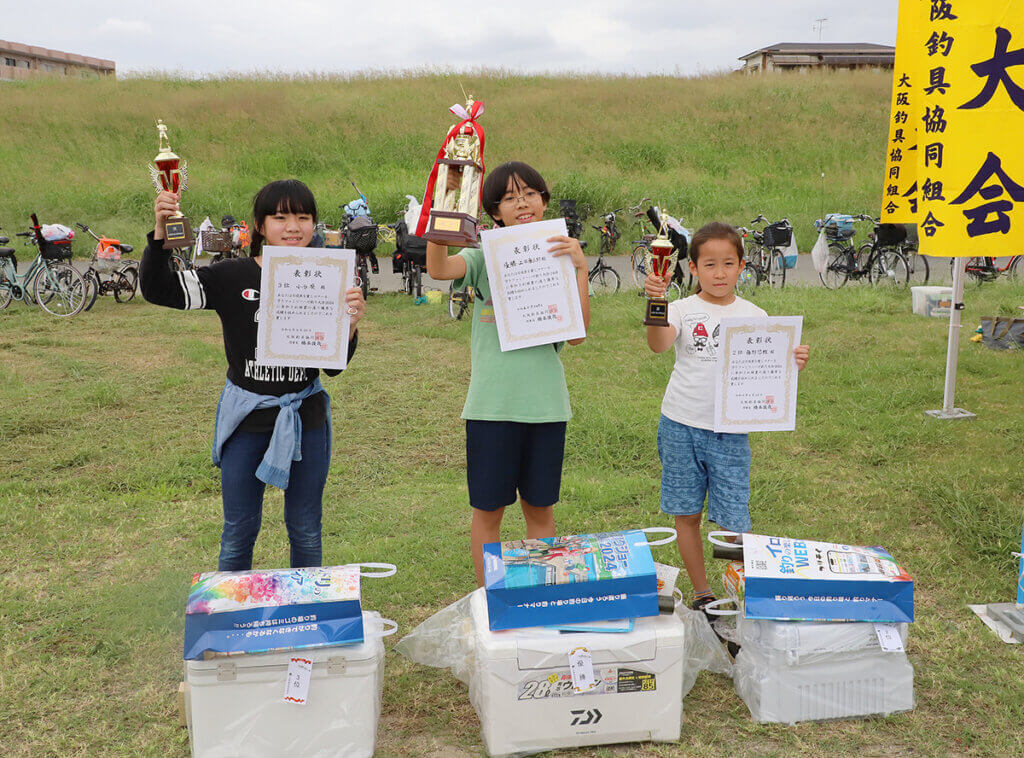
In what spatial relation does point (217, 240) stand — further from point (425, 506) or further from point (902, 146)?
point (902, 146)

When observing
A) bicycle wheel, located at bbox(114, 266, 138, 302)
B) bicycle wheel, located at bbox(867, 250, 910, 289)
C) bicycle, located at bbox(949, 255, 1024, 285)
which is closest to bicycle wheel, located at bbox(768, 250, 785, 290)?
bicycle wheel, located at bbox(867, 250, 910, 289)

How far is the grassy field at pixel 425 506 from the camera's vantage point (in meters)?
2.60

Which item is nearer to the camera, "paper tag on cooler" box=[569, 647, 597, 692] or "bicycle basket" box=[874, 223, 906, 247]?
"paper tag on cooler" box=[569, 647, 597, 692]

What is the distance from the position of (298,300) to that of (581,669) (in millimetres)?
1370

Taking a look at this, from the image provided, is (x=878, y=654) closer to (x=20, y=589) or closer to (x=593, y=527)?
(x=593, y=527)

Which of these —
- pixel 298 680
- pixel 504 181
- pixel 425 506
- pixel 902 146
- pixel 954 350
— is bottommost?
pixel 425 506

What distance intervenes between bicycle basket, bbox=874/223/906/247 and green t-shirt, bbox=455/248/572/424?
10.3 meters

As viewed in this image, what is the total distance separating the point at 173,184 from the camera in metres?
2.43

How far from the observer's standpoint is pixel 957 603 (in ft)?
10.8

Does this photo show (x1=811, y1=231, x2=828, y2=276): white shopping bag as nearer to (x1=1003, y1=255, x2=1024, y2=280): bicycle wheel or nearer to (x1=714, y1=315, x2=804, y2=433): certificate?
(x1=1003, y1=255, x2=1024, y2=280): bicycle wheel

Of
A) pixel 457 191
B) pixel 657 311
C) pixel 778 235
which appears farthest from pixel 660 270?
pixel 778 235

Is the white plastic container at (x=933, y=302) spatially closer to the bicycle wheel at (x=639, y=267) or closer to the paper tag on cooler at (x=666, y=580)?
the bicycle wheel at (x=639, y=267)

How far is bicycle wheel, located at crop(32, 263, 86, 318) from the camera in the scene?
975 cm

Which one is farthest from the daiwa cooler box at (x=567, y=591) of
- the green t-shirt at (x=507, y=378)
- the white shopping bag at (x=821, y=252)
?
the white shopping bag at (x=821, y=252)
